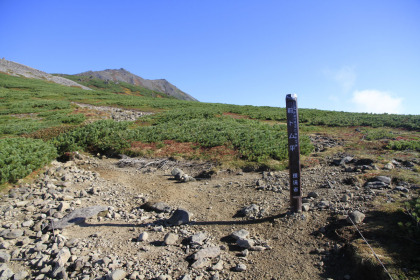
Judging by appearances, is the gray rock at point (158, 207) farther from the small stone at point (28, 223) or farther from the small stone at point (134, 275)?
the small stone at point (28, 223)

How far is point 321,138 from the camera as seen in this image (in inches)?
664

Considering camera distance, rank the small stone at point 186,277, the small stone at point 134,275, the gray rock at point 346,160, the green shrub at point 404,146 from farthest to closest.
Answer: the green shrub at point 404,146 < the gray rock at point 346,160 < the small stone at point 134,275 < the small stone at point 186,277

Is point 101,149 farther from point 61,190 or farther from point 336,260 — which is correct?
point 336,260

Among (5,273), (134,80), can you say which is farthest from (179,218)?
(134,80)

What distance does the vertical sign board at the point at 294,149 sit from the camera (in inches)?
233

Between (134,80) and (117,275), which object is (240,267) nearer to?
(117,275)

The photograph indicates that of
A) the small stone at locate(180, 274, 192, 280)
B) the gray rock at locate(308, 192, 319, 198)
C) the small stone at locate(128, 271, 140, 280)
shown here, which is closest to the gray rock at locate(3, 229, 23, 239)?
the small stone at locate(128, 271, 140, 280)

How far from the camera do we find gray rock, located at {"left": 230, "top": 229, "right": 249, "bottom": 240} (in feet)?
17.5

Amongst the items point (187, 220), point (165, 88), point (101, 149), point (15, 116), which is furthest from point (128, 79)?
point (187, 220)

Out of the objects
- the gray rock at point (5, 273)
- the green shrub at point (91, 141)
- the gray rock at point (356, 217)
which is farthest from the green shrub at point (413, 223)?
the green shrub at point (91, 141)

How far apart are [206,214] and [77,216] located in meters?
3.32

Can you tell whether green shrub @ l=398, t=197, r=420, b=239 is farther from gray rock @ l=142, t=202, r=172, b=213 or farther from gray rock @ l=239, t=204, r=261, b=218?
gray rock @ l=142, t=202, r=172, b=213

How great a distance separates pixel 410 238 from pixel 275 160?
262 inches

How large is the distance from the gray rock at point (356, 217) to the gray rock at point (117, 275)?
465 cm
